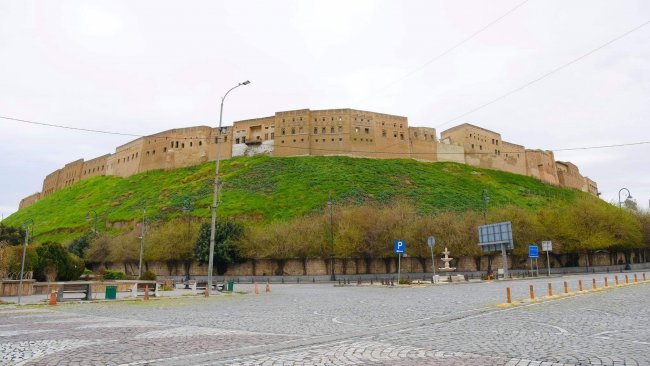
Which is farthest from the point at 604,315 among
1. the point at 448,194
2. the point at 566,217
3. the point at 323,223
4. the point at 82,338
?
the point at 448,194

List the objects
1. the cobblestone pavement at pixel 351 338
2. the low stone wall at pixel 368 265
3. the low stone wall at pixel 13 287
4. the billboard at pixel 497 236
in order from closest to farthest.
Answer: the cobblestone pavement at pixel 351 338
the low stone wall at pixel 13 287
the billboard at pixel 497 236
the low stone wall at pixel 368 265

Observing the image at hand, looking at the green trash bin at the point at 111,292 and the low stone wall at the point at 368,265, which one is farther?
the low stone wall at the point at 368,265

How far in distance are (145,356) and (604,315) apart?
11223mm

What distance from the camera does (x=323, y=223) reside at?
54938 mm

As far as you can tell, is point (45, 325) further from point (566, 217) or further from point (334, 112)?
point (334, 112)

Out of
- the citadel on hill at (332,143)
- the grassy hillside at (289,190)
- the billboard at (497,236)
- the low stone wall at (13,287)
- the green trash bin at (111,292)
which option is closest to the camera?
the green trash bin at (111,292)

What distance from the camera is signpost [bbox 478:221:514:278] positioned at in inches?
1436

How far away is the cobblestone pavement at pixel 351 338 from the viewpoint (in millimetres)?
6949

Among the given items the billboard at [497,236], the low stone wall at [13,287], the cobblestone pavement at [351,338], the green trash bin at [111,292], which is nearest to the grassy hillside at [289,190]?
the billboard at [497,236]

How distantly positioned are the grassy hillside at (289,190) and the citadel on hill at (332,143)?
14.9 ft

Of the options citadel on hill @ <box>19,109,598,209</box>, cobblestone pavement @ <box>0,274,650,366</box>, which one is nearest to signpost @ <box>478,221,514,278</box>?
cobblestone pavement @ <box>0,274,650,366</box>

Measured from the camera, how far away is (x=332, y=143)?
101062 mm

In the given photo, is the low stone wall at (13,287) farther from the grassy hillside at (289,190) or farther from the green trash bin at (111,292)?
the grassy hillside at (289,190)

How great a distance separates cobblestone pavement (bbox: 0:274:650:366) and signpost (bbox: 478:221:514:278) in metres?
22.4
